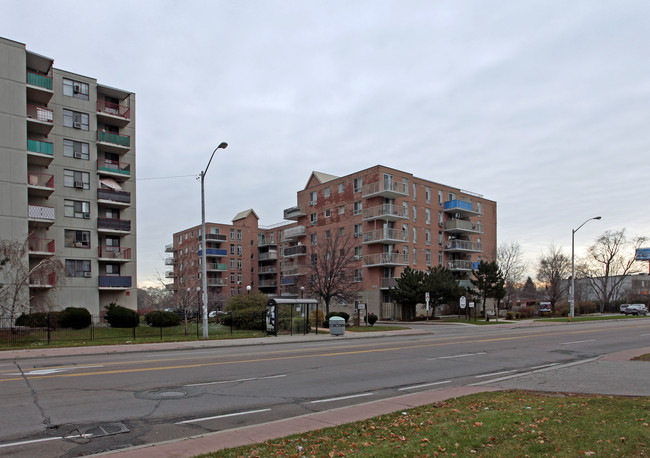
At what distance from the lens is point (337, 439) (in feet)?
21.6

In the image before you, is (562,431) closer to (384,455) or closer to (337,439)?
(384,455)

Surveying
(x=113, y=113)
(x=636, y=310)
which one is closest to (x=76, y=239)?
(x=113, y=113)

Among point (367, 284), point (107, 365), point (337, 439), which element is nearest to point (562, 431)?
point (337, 439)

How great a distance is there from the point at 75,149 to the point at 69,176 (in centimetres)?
241

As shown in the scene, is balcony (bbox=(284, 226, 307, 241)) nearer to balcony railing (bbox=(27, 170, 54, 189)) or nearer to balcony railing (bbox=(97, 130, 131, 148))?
balcony railing (bbox=(97, 130, 131, 148))

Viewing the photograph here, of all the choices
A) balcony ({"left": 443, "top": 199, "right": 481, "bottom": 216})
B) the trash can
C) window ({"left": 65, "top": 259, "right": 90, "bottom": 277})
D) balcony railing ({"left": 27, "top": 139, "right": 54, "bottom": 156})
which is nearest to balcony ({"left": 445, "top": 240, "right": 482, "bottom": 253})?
balcony ({"left": 443, "top": 199, "right": 481, "bottom": 216})

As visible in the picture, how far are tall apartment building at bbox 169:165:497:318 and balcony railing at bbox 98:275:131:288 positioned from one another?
5.25 meters

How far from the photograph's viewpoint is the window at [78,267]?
40.5m

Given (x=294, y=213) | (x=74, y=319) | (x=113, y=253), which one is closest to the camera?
(x=74, y=319)

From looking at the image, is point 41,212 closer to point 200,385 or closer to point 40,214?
point 40,214

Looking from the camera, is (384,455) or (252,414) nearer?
(384,455)

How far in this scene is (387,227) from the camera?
55.7 metres

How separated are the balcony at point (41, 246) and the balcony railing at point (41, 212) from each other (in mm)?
1750

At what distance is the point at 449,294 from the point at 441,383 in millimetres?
38496
